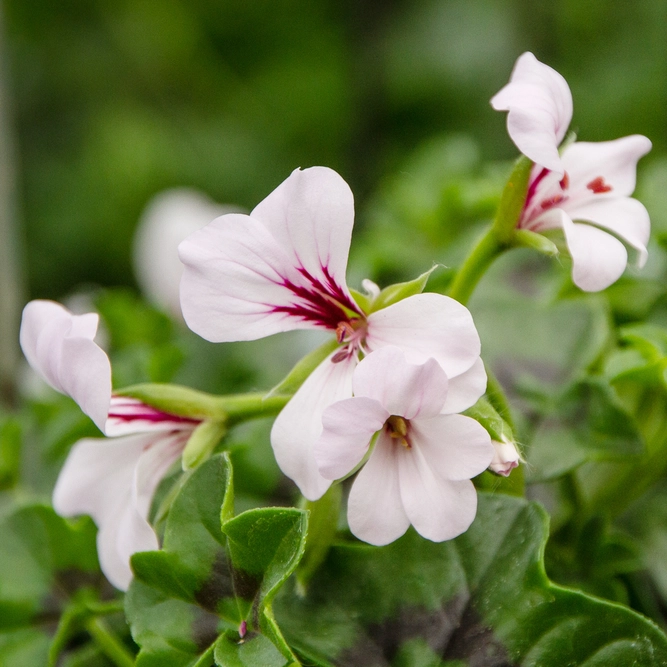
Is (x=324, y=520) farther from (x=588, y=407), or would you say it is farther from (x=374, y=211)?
(x=374, y=211)

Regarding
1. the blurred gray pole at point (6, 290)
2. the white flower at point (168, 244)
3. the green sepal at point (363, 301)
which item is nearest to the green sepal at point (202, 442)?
the green sepal at point (363, 301)

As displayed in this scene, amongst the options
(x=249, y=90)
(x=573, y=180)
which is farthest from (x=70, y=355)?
(x=249, y=90)

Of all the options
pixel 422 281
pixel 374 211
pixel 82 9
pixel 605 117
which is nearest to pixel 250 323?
pixel 422 281

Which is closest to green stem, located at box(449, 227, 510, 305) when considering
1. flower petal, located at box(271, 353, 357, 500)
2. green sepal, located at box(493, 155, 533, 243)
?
green sepal, located at box(493, 155, 533, 243)

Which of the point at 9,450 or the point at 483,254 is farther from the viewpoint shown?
the point at 9,450

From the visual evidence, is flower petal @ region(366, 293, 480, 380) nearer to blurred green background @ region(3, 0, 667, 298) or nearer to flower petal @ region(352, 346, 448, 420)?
flower petal @ region(352, 346, 448, 420)

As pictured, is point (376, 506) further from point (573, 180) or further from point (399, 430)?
point (573, 180)
